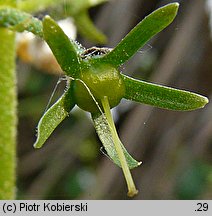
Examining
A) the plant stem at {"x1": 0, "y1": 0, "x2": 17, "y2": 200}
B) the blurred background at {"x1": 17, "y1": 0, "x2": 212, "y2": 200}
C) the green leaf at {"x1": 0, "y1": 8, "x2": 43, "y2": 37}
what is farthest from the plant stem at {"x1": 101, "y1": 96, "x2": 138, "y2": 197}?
the blurred background at {"x1": 17, "y1": 0, "x2": 212, "y2": 200}

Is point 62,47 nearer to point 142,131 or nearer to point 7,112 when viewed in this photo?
point 7,112

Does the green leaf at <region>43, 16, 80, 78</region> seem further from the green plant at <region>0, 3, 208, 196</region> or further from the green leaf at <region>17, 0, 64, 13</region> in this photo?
the green leaf at <region>17, 0, 64, 13</region>

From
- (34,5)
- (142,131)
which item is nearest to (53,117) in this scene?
(34,5)

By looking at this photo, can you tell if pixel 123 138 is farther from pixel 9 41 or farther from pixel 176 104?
pixel 176 104

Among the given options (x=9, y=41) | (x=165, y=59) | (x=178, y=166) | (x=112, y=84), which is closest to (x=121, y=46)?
(x=112, y=84)

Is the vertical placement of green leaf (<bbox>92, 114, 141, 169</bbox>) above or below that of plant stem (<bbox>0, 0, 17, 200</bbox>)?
above

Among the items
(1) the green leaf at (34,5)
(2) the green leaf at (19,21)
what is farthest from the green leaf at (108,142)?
(1) the green leaf at (34,5)
